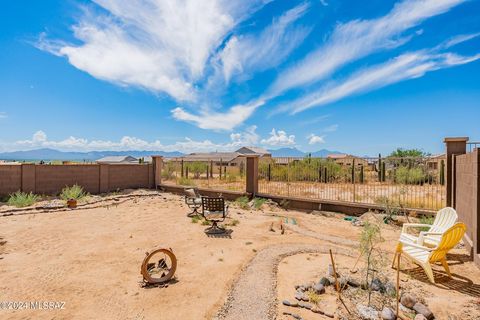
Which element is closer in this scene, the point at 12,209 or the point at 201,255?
the point at 201,255

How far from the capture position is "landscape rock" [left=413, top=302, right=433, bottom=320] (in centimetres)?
345

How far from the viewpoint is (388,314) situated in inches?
134

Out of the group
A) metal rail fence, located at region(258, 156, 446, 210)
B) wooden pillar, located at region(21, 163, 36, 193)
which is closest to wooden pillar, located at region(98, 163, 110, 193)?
wooden pillar, located at region(21, 163, 36, 193)

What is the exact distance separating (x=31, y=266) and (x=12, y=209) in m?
7.11

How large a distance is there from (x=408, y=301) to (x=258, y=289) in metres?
2.10

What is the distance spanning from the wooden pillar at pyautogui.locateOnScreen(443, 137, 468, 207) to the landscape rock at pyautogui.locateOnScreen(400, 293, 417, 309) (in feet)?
16.5

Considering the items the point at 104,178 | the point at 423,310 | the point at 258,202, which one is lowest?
the point at 423,310

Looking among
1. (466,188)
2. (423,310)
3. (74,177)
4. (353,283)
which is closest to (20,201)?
(74,177)

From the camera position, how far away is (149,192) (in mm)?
15328

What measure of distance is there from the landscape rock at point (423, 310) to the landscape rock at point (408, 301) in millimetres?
47

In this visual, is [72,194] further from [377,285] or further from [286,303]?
[377,285]

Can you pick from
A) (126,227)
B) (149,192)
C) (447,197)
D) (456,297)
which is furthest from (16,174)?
(447,197)

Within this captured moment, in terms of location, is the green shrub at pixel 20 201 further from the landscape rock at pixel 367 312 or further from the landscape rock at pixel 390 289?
the landscape rock at pixel 390 289

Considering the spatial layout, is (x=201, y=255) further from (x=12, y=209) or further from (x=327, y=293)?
(x=12, y=209)
